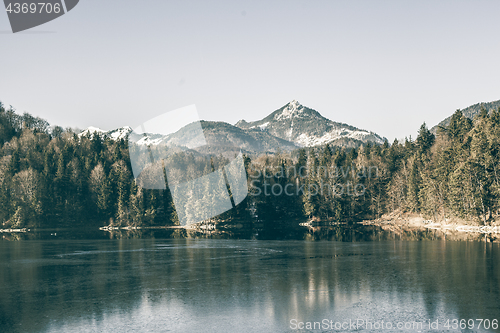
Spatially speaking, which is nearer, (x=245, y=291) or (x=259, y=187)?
(x=245, y=291)

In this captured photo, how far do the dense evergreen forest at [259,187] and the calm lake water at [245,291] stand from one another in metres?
59.6

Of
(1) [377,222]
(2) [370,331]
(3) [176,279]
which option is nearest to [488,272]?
(2) [370,331]

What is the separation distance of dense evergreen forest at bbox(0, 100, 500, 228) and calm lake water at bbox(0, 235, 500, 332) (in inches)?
2345

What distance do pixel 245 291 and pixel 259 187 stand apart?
84799mm

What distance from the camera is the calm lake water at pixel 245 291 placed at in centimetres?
1924

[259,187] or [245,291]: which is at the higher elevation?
[259,187]

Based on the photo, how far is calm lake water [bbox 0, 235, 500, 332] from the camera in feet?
63.1

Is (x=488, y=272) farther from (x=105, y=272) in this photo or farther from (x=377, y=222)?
(x=377, y=222)

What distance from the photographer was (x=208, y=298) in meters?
23.4

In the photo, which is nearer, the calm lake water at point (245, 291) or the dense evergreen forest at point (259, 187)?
the calm lake water at point (245, 291)

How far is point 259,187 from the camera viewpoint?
110 meters

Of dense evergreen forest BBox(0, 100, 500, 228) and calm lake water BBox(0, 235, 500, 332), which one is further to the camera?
dense evergreen forest BBox(0, 100, 500, 228)

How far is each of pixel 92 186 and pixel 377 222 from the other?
7647 cm

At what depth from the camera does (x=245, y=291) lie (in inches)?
982
